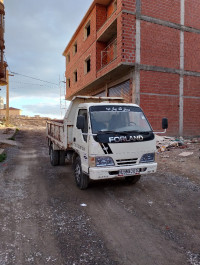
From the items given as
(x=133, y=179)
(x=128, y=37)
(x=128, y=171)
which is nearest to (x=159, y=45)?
(x=128, y=37)

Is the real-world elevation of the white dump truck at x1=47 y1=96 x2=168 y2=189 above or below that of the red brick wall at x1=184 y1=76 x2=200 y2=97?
below

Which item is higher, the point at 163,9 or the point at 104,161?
the point at 163,9

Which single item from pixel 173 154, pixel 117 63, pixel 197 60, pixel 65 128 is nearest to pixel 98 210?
pixel 65 128

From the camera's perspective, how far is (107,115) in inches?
210

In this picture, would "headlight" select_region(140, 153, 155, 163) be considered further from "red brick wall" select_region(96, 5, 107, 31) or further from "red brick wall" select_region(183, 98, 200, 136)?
"red brick wall" select_region(96, 5, 107, 31)

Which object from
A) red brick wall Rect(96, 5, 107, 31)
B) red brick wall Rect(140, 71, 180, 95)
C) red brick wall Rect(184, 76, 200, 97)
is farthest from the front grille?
red brick wall Rect(96, 5, 107, 31)

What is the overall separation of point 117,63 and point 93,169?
32.5ft

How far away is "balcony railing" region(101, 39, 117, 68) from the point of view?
16.1m

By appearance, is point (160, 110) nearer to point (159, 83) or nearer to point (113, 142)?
point (159, 83)

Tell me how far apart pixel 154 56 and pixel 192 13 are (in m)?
5.21

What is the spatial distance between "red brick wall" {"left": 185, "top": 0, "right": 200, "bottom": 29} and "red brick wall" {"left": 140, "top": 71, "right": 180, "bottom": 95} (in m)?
4.38

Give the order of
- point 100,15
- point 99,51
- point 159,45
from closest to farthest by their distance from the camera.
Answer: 1. point 159,45
2. point 100,15
3. point 99,51

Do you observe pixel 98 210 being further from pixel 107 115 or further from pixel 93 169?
pixel 107 115

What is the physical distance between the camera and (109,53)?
54.7 ft
